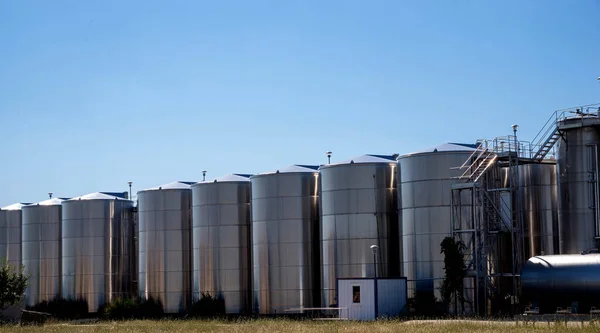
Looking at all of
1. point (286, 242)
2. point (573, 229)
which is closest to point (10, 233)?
point (286, 242)

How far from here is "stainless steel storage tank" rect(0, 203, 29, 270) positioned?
81.3 meters

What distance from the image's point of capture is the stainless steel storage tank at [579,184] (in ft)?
173

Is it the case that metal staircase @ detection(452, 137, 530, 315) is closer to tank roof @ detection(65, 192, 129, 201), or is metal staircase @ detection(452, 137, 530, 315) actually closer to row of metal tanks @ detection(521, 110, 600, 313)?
row of metal tanks @ detection(521, 110, 600, 313)

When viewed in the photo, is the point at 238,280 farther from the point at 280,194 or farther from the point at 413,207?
the point at 413,207

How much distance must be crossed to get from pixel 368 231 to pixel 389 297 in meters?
5.29

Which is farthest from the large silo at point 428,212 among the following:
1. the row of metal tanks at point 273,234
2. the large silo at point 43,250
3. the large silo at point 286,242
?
the large silo at point 43,250

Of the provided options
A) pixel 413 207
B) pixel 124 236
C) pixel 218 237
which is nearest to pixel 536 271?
pixel 413 207

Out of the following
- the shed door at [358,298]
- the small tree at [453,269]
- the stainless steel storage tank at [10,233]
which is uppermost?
the stainless steel storage tank at [10,233]

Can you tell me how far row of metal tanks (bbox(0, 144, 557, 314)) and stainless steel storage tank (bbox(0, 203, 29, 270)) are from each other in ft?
15.9

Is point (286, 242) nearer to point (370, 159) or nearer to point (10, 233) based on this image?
point (370, 159)

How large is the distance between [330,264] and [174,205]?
15.2m

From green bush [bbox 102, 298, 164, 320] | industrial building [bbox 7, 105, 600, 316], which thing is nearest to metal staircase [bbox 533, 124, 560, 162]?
industrial building [bbox 7, 105, 600, 316]

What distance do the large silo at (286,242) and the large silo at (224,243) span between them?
2.64 metres

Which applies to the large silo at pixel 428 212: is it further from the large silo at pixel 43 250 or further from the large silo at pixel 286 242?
the large silo at pixel 43 250
